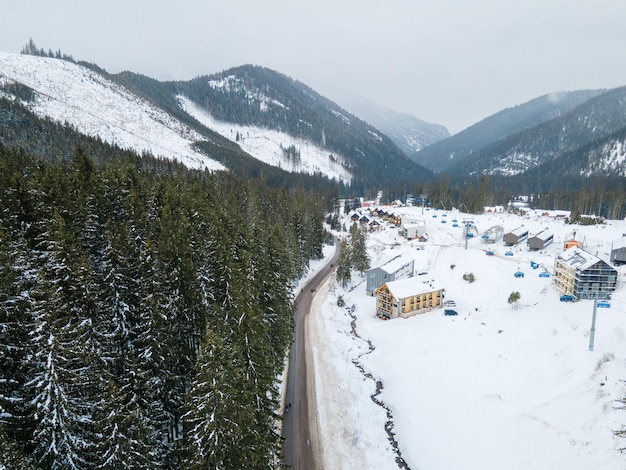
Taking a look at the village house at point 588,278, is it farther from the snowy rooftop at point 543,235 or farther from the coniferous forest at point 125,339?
the coniferous forest at point 125,339

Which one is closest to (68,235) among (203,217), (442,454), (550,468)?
(203,217)

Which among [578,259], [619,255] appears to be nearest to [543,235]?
[619,255]

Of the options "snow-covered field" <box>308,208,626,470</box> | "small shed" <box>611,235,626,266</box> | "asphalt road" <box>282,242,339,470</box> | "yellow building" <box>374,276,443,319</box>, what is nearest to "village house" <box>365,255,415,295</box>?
"yellow building" <box>374,276,443,319</box>

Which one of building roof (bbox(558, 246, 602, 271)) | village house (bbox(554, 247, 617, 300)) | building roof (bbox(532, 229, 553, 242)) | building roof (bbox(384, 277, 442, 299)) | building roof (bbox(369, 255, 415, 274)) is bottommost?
building roof (bbox(384, 277, 442, 299))

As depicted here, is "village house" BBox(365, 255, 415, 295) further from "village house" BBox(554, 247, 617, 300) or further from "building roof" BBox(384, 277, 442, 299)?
"village house" BBox(554, 247, 617, 300)

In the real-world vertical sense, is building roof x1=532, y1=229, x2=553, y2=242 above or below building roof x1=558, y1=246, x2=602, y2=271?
above

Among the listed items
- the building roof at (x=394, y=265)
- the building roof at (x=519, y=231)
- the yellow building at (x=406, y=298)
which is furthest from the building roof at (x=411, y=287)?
the building roof at (x=519, y=231)

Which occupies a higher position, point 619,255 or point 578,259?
point 619,255

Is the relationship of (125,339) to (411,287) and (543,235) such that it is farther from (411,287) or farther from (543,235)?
(543,235)
